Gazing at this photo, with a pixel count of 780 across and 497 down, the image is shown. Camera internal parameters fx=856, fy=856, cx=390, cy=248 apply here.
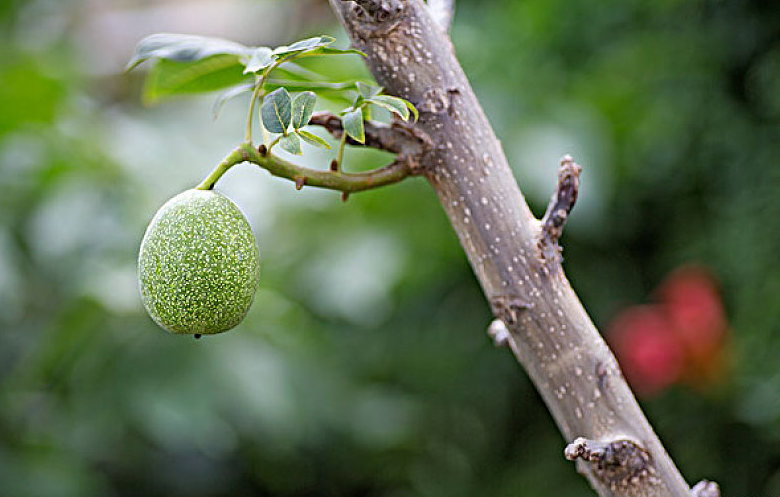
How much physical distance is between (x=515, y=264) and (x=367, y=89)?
14 centimetres

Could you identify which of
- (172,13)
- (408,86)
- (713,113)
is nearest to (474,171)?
(408,86)

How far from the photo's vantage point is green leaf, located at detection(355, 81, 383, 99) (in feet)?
1.70

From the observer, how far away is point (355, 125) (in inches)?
18.4

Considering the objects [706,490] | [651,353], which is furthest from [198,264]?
[651,353]

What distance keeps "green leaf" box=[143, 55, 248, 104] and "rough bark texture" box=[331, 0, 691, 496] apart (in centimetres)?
17

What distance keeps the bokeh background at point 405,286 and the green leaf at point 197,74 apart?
757 millimetres

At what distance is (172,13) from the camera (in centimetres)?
394

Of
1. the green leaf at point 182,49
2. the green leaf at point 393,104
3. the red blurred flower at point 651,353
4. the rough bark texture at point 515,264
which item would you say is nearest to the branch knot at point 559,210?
the rough bark texture at point 515,264

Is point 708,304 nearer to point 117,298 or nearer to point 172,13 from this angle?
point 117,298

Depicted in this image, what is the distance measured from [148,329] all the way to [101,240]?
23cm

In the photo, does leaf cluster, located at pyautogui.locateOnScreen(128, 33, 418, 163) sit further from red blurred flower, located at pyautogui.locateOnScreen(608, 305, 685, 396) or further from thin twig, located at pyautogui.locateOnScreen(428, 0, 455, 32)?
red blurred flower, located at pyautogui.locateOnScreen(608, 305, 685, 396)

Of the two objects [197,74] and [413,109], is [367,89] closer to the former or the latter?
[413,109]

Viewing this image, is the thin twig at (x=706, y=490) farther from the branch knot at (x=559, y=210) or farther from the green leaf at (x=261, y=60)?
the green leaf at (x=261, y=60)

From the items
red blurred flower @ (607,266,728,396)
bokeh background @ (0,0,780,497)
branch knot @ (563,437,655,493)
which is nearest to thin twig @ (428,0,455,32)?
branch knot @ (563,437,655,493)
